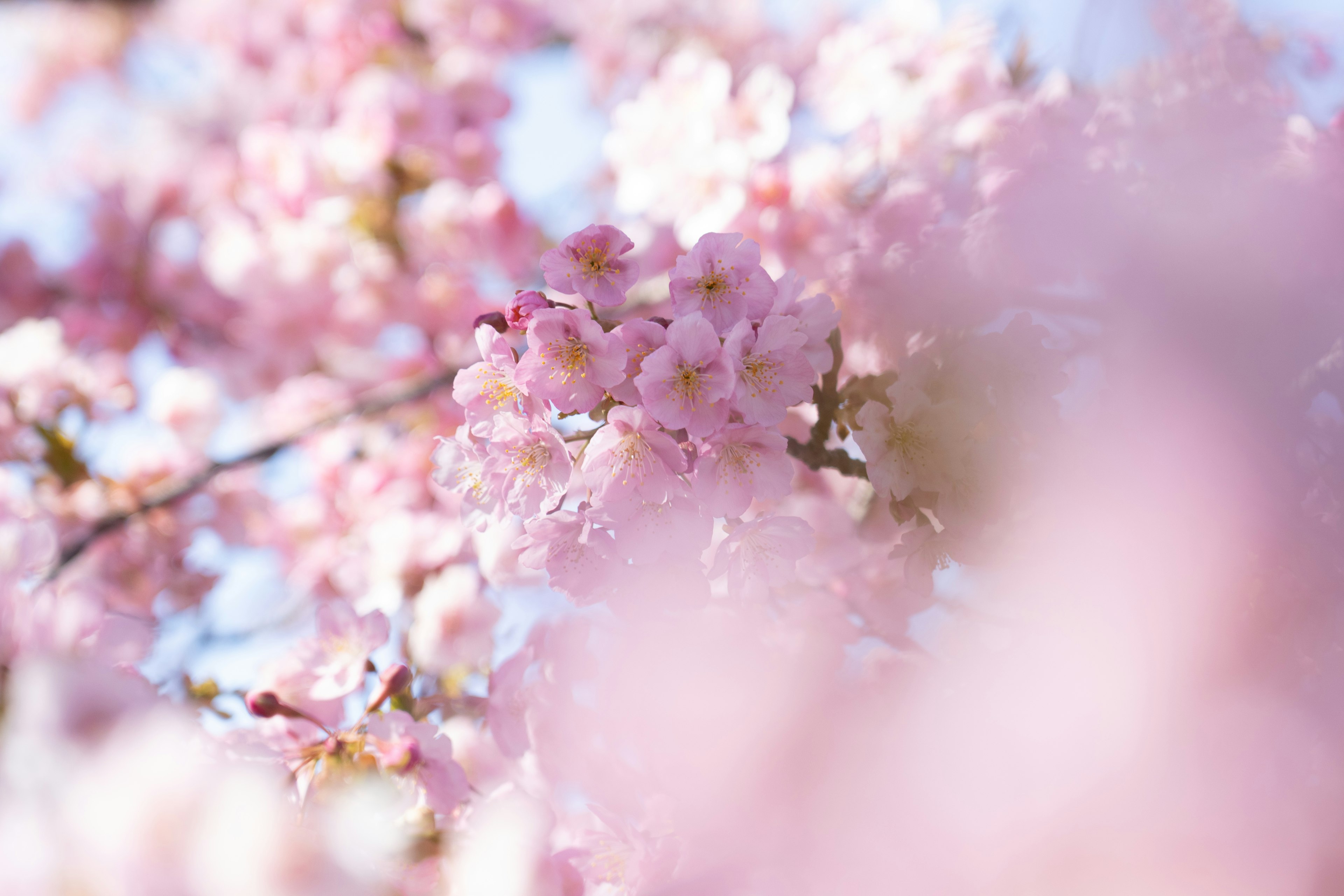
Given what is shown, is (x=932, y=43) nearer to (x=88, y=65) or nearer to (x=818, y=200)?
(x=818, y=200)

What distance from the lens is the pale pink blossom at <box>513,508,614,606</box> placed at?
1.87ft

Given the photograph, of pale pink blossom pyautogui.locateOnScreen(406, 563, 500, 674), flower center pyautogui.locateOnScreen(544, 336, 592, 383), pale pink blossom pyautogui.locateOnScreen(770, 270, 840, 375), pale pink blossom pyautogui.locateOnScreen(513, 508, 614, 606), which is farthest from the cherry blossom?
pale pink blossom pyautogui.locateOnScreen(770, 270, 840, 375)

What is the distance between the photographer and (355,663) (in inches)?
31.0

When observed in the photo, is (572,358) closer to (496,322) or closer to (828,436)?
(496,322)

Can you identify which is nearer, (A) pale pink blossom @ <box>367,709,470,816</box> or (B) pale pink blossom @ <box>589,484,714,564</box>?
(B) pale pink blossom @ <box>589,484,714,564</box>

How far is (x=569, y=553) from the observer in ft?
1.89

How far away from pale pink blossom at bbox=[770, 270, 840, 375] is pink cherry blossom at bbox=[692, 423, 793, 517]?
0.09 m

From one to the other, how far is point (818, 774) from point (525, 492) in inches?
14.9

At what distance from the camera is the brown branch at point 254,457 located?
1.23 m

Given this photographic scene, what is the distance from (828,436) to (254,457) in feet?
3.70

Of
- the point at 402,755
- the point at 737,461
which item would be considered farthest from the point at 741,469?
the point at 402,755

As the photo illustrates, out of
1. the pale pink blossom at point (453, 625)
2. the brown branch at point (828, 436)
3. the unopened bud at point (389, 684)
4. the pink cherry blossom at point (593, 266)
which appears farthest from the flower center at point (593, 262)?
the pale pink blossom at point (453, 625)

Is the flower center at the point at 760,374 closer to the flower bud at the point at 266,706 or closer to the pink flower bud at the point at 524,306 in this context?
the pink flower bud at the point at 524,306

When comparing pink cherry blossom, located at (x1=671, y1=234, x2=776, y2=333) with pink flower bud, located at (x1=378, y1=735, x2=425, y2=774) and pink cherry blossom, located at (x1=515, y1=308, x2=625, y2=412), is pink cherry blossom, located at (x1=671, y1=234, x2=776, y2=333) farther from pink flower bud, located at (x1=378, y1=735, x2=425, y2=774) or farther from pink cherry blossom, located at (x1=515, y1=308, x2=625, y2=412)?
pink flower bud, located at (x1=378, y1=735, x2=425, y2=774)
